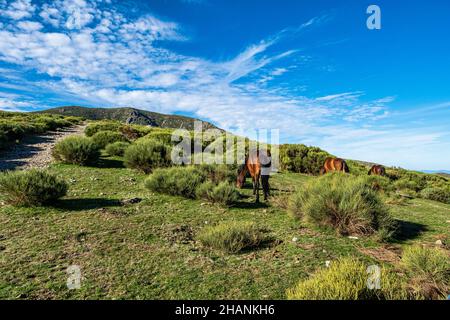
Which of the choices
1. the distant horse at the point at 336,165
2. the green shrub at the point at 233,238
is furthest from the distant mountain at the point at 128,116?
the green shrub at the point at 233,238

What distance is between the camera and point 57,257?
4.11m

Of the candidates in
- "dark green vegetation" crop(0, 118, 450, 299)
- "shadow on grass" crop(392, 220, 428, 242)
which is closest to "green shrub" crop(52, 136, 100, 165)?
"dark green vegetation" crop(0, 118, 450, 299)

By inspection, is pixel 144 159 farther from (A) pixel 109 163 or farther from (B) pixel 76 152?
(B) pixel 76 152

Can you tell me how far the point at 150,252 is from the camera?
4402mm

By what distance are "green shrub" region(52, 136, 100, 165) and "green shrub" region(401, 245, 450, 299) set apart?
473 inches

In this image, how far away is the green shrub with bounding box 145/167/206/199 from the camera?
8234 mm

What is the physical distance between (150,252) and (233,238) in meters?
1.41

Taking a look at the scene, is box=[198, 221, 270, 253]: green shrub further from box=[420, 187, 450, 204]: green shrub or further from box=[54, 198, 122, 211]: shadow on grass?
box=[420, 187, 450, 204]: green shrub

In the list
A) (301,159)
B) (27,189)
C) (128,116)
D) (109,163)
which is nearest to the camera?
(27,189)

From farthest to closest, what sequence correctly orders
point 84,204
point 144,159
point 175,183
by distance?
point 144,159 → point 175,183 → point 84,204

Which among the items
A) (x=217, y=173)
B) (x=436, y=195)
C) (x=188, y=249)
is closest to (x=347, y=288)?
(x=188, y=249)
